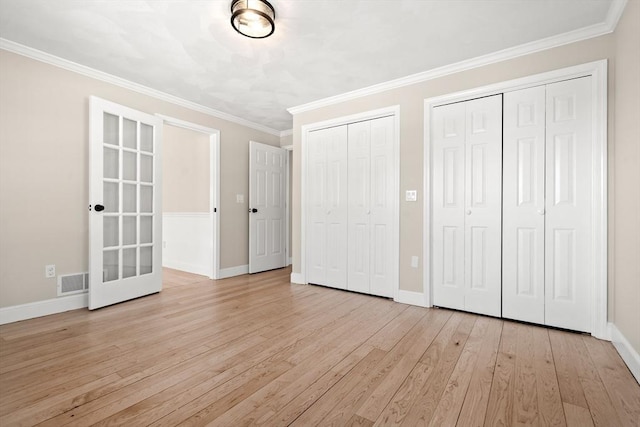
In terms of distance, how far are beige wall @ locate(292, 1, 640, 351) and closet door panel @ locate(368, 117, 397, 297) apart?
5.6 inches

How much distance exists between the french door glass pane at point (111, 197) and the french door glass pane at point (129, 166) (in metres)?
0.16

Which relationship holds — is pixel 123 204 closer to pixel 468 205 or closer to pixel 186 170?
pixel 186 170

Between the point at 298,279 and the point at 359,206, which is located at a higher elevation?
the point at 359,206

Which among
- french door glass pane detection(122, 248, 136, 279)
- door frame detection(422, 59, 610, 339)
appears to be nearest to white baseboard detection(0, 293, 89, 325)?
french door glass pane detection(122, 248, 136, 279)

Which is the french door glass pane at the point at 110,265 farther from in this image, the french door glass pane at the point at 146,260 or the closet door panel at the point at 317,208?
the closet door panel at the point at 317,208

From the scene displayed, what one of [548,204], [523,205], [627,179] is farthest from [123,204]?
[627,179]

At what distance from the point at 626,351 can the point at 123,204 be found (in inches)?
176

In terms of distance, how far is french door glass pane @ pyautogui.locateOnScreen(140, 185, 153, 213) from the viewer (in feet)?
11.3

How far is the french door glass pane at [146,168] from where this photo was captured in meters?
3.43

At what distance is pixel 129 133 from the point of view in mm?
3285

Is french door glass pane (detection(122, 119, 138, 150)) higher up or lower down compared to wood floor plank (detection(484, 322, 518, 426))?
higher up

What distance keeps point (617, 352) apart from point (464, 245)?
1249 mm

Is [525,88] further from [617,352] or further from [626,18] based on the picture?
[617,352]

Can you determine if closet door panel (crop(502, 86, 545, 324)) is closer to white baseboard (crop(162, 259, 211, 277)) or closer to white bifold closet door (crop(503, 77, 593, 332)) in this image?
white bifold closet door (crop(503, 77, 593, 332))
